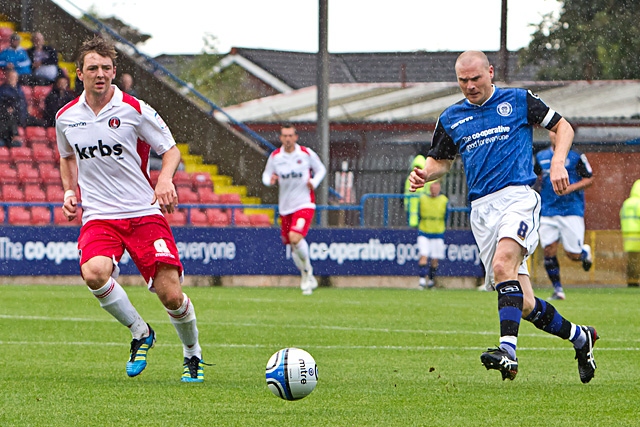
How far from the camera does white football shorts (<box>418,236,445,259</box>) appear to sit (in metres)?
19.1

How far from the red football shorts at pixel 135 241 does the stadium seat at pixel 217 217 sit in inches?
501

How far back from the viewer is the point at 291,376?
6.49 meters

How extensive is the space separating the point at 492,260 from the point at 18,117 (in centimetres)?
1533

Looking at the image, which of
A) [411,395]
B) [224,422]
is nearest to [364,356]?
[411,395]

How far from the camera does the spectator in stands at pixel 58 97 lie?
21.0 metres

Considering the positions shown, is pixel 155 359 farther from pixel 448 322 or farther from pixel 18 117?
pixel 18 117

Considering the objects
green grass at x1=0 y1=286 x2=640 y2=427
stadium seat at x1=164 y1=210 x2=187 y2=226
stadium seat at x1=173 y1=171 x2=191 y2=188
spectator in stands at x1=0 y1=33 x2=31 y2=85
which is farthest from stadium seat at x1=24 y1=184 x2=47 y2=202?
green grass at x1=0 y1=286 x2=640 y2=427

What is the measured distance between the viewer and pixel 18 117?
21.5 m

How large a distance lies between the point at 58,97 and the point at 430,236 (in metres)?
6.91

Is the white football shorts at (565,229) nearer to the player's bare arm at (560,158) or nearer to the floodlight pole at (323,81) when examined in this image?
the floodlight pole at (323,81)

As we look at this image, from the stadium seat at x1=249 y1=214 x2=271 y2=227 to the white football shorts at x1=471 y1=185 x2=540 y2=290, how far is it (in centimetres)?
1427

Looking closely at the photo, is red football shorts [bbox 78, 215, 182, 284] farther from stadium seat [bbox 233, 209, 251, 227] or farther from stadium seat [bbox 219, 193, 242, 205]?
stadium seat [bbox 219, 193, 242, 205]

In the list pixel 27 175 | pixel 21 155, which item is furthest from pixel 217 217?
pixel 21 155

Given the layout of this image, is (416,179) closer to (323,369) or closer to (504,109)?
(504,109)
